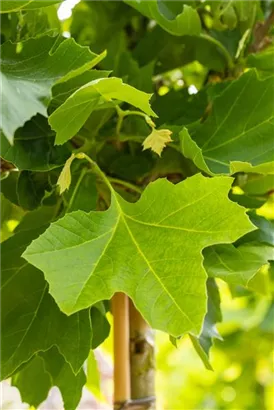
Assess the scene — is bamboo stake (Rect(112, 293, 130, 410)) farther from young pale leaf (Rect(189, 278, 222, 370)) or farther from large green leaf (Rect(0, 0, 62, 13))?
large green leaf (Rect(0, 0, 62, 13))

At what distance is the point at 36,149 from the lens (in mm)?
402

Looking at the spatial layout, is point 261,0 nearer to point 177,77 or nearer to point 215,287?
point 177,77

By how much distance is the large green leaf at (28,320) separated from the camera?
0.40m

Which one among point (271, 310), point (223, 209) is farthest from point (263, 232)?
point (271, 310)

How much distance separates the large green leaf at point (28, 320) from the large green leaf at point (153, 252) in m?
0.06

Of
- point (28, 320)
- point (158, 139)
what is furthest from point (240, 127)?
point (28, 320)

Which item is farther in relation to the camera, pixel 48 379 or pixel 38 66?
pixel 48 379

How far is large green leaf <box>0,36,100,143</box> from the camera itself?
0.32m

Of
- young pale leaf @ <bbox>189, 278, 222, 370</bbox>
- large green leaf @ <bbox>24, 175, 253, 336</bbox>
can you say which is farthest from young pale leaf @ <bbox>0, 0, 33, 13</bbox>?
young pale leaf @ <bbox>189, 278, 222, 370</bbox>

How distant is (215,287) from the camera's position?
0.49 meters

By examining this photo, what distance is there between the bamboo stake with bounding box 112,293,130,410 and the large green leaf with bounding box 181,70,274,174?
0.44 ft

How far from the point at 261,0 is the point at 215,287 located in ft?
0.75

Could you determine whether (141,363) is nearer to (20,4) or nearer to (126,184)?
(126,184)

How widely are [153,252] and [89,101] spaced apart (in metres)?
0.08
